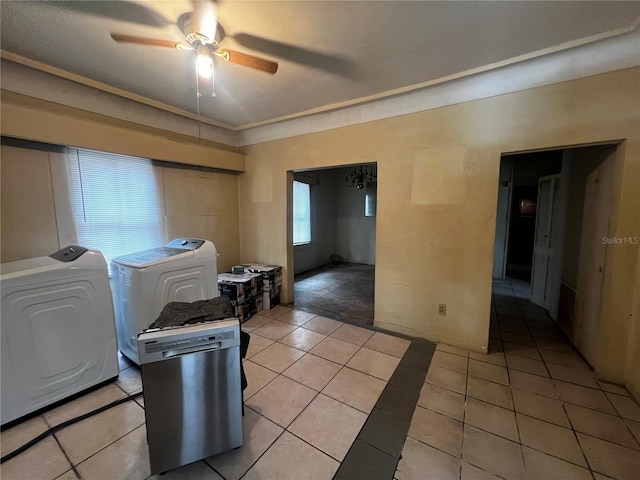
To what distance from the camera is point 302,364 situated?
2.31 metres

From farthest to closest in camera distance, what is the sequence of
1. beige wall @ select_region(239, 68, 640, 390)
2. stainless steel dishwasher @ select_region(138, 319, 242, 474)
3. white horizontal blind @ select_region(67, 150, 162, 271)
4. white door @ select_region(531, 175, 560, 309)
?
white door @ select_region(531, 175, 560, 309) → white horizontal blind @ select_region(67, 150, 162, 271) → beige wall @ select_region(239, 68, 640, 390) → stainless steel dishwasher @ select_region(138, 319, 242, 474)

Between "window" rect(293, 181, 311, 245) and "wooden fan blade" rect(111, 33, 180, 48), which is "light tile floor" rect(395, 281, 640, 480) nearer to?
"wooden fan blade" rect(111, 33, 180, 48)

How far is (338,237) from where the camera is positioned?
23.4ft

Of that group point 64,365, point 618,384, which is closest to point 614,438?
point 618,384

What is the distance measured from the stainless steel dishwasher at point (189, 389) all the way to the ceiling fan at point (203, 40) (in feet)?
5.30

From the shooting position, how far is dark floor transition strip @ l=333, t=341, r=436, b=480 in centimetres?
138

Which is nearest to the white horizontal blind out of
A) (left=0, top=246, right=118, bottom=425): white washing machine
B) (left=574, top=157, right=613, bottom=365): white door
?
(left=0, top=246, right=118, bottom=425): white washing machine

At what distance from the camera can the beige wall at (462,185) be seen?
190 centimetres

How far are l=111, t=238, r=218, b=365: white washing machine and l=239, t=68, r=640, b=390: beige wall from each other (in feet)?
5.77

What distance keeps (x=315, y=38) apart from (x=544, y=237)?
3.95 m

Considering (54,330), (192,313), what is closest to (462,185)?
(192,313)

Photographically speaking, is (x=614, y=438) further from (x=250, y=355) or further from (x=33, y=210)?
(x=33, y=210)

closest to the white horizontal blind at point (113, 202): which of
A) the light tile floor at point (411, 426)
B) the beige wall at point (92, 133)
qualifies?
the beige wall at point (92, 133)

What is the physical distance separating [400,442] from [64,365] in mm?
2374
